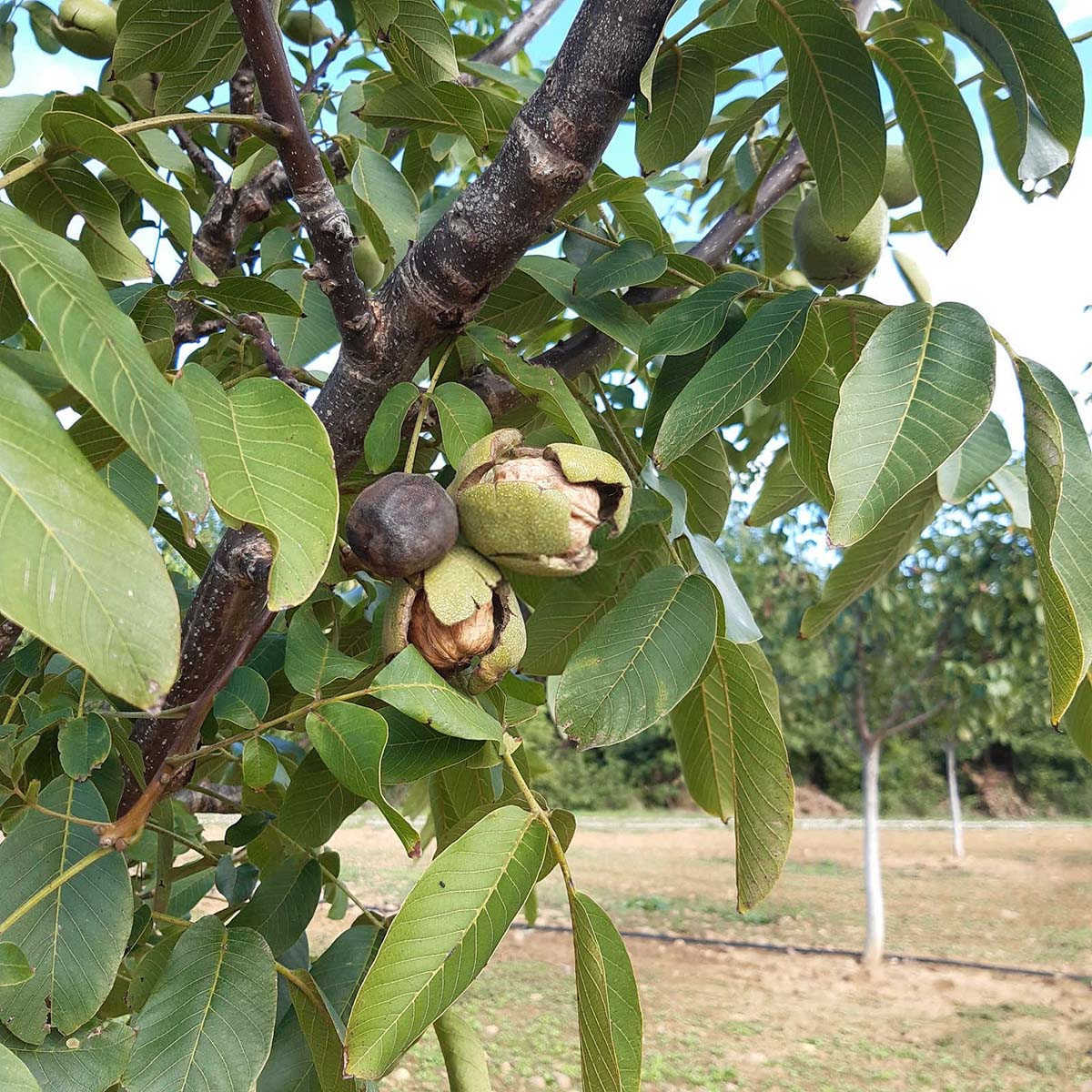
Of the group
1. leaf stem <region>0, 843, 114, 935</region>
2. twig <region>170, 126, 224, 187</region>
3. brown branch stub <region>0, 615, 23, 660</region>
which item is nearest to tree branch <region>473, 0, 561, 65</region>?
twig <region>170, 126, 224, 187</region>

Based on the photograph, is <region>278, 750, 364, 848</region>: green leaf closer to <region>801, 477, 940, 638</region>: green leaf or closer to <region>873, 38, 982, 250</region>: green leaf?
<region>801, 477, 940, 638</region>: green leaf

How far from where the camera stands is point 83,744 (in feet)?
2.59

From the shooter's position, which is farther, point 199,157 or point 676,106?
point 199,157

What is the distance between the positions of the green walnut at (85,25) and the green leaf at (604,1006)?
4.68 ft

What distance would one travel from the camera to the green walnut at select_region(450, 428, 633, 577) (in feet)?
2.24

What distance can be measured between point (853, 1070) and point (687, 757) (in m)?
4.23

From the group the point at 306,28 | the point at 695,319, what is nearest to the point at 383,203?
the point at 695,319

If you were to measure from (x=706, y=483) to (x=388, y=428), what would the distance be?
1.24 ft

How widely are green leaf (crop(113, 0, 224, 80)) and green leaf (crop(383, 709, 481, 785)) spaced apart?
2.15 ft

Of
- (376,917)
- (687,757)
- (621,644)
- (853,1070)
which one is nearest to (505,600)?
(621,644)

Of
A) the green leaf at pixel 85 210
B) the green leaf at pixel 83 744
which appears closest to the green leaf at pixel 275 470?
the green leaf at pixel 85 210

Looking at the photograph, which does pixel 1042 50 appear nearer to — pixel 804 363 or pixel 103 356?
pixel 804 363

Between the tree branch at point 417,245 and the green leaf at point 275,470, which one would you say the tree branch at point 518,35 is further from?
the green leaf at point 275,470

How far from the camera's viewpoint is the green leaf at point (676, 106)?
3.01ft
